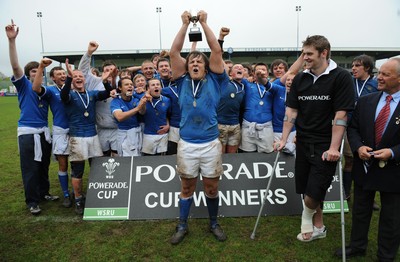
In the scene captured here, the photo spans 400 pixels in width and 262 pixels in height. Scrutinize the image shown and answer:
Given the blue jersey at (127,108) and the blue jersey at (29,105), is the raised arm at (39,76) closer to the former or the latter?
the blue jersey at (29,105)

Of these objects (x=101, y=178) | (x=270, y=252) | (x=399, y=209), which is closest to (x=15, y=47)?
(x=101, y=178)

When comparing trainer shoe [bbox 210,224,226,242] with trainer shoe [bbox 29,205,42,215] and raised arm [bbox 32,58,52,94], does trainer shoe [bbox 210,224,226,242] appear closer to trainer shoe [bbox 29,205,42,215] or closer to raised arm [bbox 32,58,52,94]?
trainer shoe [bbox 29,205,42,215]

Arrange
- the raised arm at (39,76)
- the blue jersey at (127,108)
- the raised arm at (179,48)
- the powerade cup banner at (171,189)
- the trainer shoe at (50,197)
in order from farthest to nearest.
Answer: the trainer shoe at (50,197) < the blue jersey at (127,108) < the powerade cup banner at (171,189) < the raised arm at (39,76) < the raised arm at (179,48)

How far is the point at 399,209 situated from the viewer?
303 centimetres

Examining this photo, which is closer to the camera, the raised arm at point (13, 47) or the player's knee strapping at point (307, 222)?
the player's knee strapping at point (307, 222)

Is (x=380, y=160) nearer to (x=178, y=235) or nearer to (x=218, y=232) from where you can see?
(x=218, y=232)

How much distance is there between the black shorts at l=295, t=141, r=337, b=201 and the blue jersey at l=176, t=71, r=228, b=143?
1.15 m

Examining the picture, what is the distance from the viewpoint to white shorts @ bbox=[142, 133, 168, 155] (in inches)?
196

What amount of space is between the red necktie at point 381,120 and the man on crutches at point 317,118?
296mm

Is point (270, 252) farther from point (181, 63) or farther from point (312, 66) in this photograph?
point (181, 63)

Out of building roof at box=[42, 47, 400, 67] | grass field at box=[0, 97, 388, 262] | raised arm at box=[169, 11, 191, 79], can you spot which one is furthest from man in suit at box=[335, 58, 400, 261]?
building roof at box=[42, 47, 400, 67]

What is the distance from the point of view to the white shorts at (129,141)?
4.91 metres

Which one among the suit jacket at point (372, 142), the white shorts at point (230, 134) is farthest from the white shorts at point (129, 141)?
the suit jacket at point (372, 142)

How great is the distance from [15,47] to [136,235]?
3.21m
